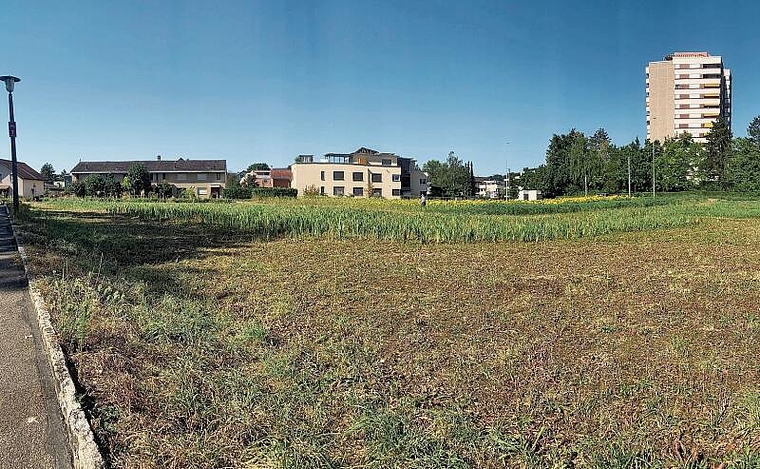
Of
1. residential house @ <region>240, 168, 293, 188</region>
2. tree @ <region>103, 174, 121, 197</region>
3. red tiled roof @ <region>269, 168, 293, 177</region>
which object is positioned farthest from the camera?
red tiled roof @ <region>269, 168, 293, 177</region>

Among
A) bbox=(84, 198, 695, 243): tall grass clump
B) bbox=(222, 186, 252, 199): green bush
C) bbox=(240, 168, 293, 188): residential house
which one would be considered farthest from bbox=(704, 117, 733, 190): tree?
bbox=(240, 168, 293, 188): residential house

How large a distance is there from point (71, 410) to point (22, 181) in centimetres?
6646

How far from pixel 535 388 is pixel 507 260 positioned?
21.0 feet

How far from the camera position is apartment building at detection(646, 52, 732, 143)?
8788cm

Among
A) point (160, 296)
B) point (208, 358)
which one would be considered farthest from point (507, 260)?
point (208, 358)

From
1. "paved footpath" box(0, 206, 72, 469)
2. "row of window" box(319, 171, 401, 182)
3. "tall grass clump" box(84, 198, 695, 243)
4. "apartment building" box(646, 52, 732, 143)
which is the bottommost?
"paved footpath" box(0, 206, 72, 469)

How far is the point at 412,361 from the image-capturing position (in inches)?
154

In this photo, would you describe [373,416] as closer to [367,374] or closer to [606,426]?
[367,374]

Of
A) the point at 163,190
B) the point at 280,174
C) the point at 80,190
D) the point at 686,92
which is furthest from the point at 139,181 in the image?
the point at 686,92

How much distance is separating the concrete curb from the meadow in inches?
3.5

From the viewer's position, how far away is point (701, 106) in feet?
290

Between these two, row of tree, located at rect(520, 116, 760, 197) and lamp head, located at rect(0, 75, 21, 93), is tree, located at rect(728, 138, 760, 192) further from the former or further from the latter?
lamp head, located at rect(0, 75, 21, 93)

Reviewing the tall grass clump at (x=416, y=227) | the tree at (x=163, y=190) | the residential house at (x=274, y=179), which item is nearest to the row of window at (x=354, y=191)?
the residential house at (x=274, y=179)

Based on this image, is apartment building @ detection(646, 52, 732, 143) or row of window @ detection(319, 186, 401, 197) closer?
row of window @ detection(319, 186, 401, 197)
